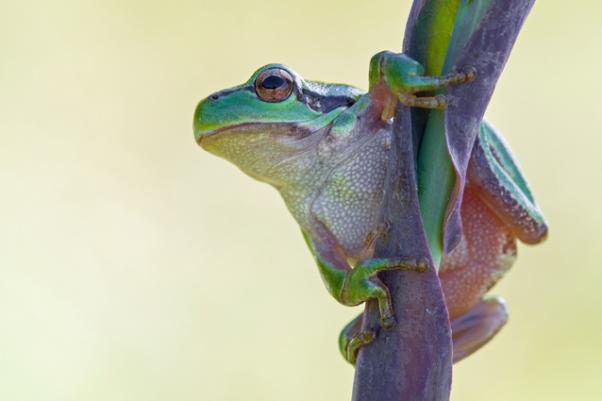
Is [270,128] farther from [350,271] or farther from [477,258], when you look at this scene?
[477,258]

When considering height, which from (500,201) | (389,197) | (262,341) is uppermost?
(262,341)

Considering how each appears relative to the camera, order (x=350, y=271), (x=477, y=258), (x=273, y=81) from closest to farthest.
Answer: (x=350, y=271) < (x=273, y=81) < (x=477, y=258)

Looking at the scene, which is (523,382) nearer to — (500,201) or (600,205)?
(600,205)

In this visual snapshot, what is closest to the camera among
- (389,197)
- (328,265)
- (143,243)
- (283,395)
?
(389,197)

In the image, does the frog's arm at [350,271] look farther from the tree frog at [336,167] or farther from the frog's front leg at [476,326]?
the frog's front leg at [476,326]

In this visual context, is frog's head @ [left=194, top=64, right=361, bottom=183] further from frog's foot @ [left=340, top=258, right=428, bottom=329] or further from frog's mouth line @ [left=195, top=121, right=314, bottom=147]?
frog's foot @ [left=340, top=258, right=428, bottom=329]

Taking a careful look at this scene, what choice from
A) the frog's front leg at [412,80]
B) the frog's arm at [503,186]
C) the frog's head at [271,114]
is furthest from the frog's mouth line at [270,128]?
the frog's front leg at [412,80]

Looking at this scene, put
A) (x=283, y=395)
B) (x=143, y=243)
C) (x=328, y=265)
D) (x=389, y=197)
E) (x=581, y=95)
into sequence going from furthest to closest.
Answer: (x=581, y=95), (x=143, y=243), (x=283, y=395), (x=328, y=265), (x=389, y=197)

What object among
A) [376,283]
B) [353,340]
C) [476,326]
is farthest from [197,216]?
[376,283]

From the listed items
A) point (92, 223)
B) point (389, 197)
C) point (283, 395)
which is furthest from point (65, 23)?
point (389, 197)
